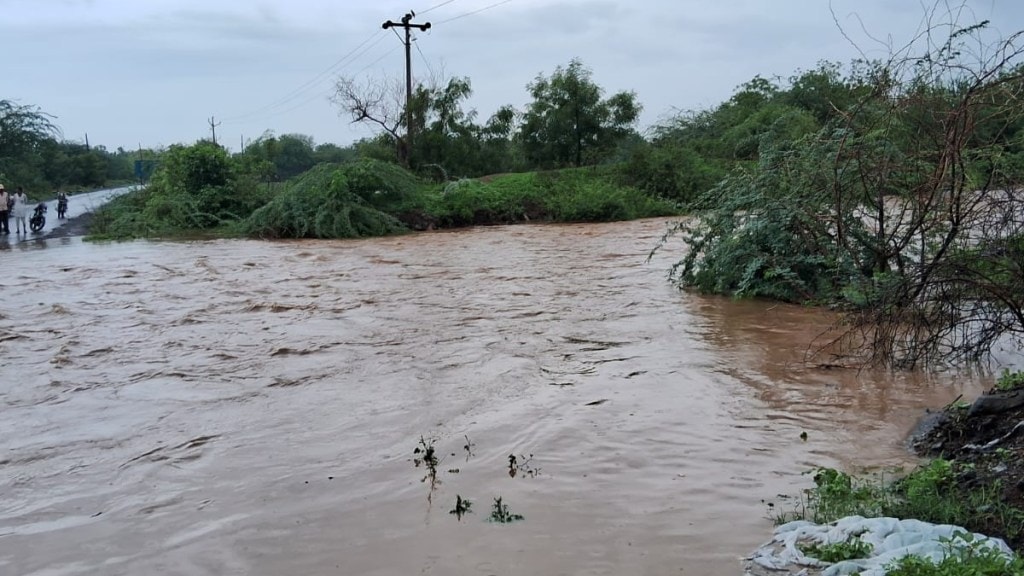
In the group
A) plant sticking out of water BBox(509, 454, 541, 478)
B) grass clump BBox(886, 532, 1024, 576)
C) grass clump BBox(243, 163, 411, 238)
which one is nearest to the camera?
grass clump BBox(886, 532, 1024, 576)

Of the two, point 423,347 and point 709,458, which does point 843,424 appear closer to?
point 709,458

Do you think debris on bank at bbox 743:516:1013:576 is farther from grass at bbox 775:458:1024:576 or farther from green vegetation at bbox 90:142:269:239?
green vegetation at bbox 90:142:269:239

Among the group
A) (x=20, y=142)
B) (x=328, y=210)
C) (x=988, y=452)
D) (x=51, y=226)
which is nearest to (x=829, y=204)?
(x=988, y=452)

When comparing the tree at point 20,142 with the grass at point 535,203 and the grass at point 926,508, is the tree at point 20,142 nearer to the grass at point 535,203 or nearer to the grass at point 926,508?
the grass at point 535,203

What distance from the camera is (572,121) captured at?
4131cm

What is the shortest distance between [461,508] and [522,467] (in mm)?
836

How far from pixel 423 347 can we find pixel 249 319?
10.9 ft

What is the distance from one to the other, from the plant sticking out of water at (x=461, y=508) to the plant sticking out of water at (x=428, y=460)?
26 cm

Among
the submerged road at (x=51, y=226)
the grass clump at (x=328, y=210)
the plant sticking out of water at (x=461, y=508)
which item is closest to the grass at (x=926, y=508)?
the plant sticking out of water at (x=461, y=508)

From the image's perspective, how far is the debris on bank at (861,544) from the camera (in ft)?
12.0

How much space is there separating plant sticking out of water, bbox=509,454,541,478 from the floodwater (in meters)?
0.03

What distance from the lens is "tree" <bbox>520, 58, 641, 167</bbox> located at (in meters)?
41.2

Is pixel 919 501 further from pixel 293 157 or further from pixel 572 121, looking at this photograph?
pixel 293 157

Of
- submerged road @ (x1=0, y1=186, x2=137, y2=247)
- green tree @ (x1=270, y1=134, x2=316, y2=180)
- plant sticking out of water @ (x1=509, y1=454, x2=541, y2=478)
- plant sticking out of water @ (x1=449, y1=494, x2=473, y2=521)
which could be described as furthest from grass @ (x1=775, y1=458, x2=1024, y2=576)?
green tree @ (x1=270, y1=134, x2=316, y2=180)
